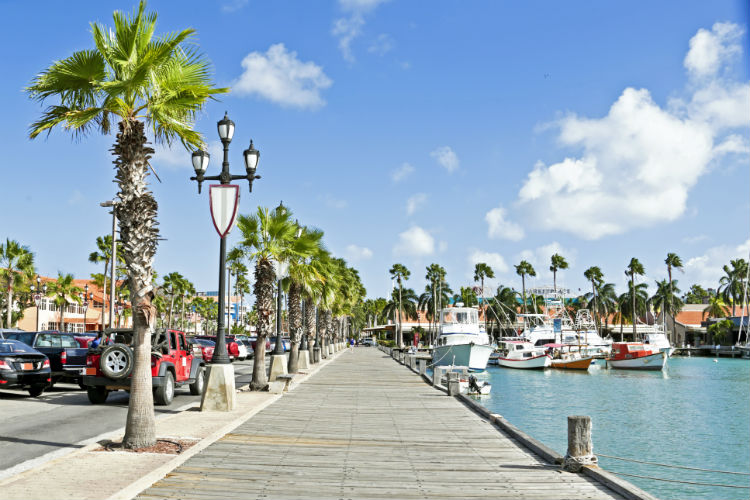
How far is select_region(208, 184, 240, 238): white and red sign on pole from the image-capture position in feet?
47.1

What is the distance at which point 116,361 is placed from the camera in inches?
575

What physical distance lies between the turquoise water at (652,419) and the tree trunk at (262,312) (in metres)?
9.05

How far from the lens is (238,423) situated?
12.7 metres

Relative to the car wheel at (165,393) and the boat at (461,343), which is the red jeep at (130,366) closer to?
the car wheel at (165,393)

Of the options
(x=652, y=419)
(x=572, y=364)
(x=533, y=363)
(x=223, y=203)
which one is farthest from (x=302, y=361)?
(x=572, y=364)

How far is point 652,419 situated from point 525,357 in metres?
37.1

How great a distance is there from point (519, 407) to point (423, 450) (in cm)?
2113

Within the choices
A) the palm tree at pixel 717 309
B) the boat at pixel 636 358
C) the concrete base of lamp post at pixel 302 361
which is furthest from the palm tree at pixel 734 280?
the concrete base of lamp post at pixel 302 361

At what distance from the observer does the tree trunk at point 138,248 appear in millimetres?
9570

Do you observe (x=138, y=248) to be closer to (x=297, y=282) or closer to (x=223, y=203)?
(x=223, y=203)

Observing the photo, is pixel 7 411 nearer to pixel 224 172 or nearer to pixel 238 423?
pixel 238 423

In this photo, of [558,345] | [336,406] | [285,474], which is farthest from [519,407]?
[558,345]

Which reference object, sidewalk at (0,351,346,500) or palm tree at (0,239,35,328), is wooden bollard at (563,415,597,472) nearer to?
sidewalk at (0,351,346,500)

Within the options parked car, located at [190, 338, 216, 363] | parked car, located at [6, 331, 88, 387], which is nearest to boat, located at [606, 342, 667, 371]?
parked car, located at [190, 338, 216, 363]
